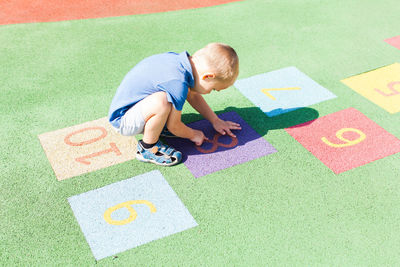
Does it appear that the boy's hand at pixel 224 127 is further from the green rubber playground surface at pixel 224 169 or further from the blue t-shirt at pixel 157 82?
the blue t-shirt at pixel 157 82

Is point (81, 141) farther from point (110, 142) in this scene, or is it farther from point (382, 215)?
point (382, 215)

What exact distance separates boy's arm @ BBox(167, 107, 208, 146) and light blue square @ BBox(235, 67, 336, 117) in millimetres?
641

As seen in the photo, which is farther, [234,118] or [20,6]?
[20,6]

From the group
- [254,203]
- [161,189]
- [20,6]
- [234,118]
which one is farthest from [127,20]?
[254,203]

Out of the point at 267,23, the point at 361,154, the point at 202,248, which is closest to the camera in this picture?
the point at 202,248

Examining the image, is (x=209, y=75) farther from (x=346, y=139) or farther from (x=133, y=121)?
(x=346, y=139)

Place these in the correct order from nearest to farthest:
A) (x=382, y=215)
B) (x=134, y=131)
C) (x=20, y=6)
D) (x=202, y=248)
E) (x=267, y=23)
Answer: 1. (x=202, y=248)
2. (x=382, y=215)
3. (x=134, y=131)
4. (x=267, y=23)
5. (x=20, y=6)

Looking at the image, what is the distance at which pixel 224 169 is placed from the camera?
8.38ft

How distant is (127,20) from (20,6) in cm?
132

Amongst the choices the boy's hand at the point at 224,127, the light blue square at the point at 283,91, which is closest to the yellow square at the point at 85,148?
the boy's hand at the point at 224,127

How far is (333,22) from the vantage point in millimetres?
4336

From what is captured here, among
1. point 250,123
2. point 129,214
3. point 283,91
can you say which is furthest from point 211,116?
point 129,214

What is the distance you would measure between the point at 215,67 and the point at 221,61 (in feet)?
0.16

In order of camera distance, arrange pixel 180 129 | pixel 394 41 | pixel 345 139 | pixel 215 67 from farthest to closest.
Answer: pixel 394 41
pixel 345 139
pixel 180 129
pixel 215 67
